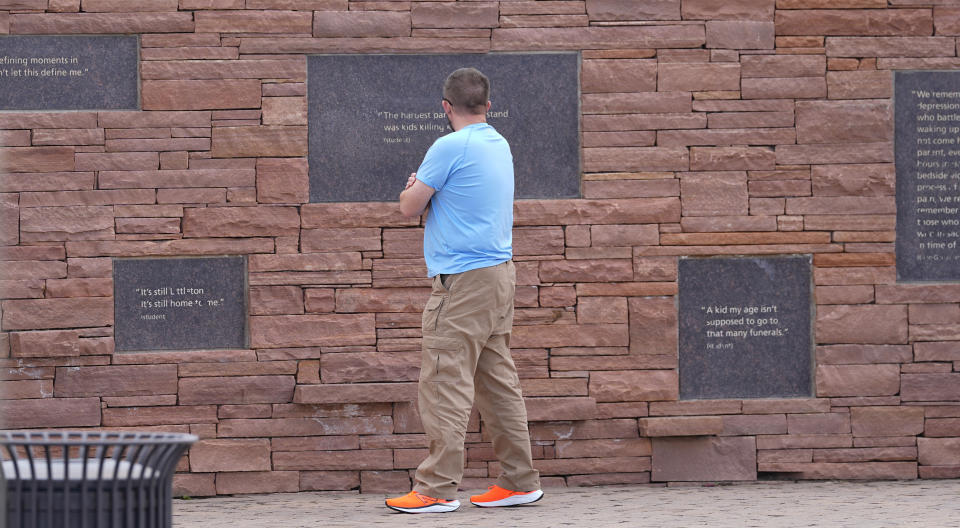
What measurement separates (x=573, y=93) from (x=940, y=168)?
1885 millimetres

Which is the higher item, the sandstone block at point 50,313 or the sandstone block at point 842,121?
the sandstone block at point 842,121

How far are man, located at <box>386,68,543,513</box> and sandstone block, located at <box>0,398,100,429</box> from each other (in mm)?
1626

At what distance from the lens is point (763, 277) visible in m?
6.20

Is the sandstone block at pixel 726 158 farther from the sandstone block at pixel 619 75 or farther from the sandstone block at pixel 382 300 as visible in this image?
the sandstone block at pixel 382 300

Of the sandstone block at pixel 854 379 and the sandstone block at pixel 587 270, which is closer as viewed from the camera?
the sandstone block at pixel 587 270

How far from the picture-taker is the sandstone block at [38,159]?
5879 millimetres

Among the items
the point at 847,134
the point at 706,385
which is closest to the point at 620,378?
the point at 706,385

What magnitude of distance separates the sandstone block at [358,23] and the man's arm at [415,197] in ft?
3.54

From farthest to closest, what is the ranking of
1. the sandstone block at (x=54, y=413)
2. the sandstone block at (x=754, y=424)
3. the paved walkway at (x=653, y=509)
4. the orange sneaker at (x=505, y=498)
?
the sandstone block at (x=754, y=424), the sandstone block at (x=54, y=413), the orange sneaker at (x=505, y=498), the paved walkway at (x=653, y=509)

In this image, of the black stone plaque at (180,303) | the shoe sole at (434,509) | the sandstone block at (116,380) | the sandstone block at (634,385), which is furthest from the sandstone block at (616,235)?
the sandstone block at (116,380)

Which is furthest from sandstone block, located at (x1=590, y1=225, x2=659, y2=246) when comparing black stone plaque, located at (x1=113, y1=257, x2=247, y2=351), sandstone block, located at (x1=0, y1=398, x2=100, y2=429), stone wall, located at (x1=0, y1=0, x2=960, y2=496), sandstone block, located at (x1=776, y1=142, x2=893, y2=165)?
sandstone block, located at (x1=0, y1=398, x2=100, y2=429)

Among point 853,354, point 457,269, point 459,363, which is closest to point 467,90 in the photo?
point 457,269

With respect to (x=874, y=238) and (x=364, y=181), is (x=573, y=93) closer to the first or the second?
(x=364, y=181)

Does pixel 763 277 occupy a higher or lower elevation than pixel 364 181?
lower
